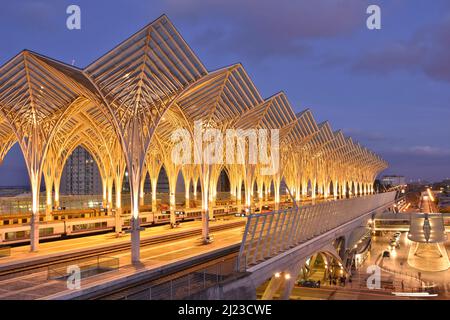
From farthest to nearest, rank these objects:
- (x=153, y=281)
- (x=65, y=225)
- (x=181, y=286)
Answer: (x=65, y=225)
(x=153, y=281)
(x=181, y=286)

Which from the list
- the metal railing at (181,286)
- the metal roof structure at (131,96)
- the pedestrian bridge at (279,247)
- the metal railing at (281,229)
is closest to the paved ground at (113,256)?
the metal roof structure at (131,96)

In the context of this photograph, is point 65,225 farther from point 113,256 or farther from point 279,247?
point 279,247

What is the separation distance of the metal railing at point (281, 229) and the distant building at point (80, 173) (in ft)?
340

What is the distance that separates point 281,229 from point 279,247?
1.47 meters

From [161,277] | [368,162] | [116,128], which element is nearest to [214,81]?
[116,128]

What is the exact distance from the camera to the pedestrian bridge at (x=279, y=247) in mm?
19484

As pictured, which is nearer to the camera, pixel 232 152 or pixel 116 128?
pixel 116 128

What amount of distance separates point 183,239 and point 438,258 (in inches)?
1441

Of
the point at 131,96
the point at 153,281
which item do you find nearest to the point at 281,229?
the point at 153,281

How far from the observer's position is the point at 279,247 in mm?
25172

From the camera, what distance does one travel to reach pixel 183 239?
103 feet

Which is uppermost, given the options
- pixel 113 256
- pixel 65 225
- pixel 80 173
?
pixel 80 173
